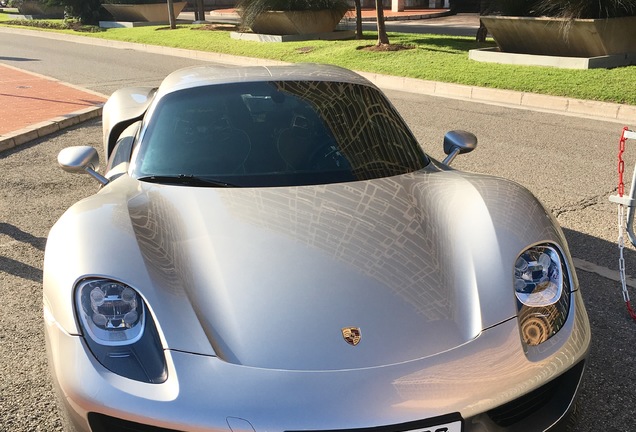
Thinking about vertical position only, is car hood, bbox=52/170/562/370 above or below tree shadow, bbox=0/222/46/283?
above

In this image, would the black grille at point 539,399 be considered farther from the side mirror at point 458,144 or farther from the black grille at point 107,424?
the side mirror at point 458,144

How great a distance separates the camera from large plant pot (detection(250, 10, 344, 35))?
19.6 meters

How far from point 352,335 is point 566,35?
11756mm

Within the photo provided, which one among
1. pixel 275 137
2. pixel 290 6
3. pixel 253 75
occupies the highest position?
pixel 290 6

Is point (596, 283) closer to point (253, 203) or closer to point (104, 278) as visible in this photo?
point (253, 203)

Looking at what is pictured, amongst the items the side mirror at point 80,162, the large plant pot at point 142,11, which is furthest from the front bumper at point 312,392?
the large plant pot at point 142,11

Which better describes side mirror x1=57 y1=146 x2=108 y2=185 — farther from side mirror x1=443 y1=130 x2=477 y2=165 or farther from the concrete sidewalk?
the concrete sidewalk

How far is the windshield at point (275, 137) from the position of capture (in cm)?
307

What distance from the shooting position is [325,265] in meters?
2.36

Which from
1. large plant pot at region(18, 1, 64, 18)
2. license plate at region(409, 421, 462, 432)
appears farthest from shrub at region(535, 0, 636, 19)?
large plant pot at region(18, 1, 64, 18)

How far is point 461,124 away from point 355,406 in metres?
7.40

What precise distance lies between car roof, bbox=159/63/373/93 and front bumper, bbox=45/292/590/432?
6.13ft

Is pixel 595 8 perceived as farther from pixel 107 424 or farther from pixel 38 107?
pixel 107 424

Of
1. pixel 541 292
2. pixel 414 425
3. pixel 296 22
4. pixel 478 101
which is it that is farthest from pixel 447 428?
pixel 296 22
